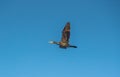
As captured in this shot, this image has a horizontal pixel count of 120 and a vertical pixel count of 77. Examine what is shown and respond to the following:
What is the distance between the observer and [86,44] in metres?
3.66

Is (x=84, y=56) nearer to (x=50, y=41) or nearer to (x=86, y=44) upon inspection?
(x=86, y=44)

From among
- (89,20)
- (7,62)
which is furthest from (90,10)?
(7,62)

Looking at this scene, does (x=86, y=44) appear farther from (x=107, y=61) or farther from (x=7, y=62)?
(x=7, y=62)

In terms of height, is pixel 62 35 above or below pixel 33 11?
below

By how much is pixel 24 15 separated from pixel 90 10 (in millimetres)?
734

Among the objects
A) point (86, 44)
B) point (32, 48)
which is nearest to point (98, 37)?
point (86, 44)

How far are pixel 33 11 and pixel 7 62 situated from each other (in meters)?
0.63

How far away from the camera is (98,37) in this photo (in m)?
3.70

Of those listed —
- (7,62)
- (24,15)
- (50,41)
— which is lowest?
(7,62)

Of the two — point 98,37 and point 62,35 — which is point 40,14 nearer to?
point 62,35

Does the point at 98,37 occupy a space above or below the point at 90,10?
below

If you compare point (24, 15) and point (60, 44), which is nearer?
point (60, 44)

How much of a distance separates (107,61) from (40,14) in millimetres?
894

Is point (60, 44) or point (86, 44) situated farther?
point (86, 44)
